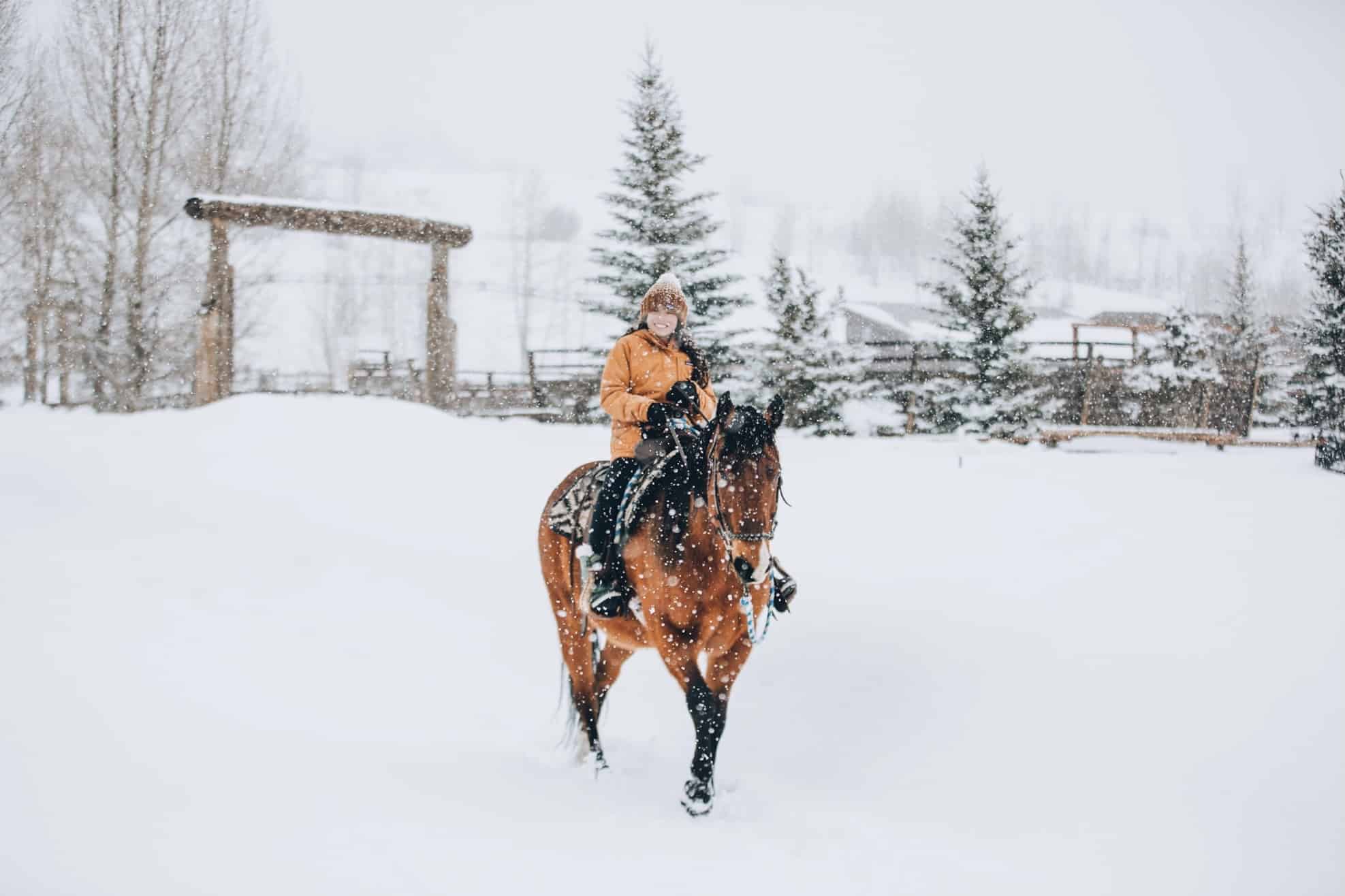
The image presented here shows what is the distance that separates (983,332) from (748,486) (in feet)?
56.9

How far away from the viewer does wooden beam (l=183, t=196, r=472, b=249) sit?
13172 mm

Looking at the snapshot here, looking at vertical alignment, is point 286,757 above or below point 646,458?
below

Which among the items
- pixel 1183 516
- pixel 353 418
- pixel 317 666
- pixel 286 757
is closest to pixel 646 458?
pixel 286 757

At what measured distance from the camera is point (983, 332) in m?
19.4

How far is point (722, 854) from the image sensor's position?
3996mm

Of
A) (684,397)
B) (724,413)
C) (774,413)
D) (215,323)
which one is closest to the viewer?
(774,413)

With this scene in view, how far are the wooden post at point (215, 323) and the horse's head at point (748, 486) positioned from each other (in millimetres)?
12496

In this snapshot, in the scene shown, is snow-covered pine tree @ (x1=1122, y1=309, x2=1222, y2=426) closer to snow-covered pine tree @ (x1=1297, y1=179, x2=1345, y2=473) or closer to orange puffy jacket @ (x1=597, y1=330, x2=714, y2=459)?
snow-covered pine tree @ (x1=1297, y1=179, x2=1345, y2=473)

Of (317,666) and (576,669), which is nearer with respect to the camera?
(576,669)

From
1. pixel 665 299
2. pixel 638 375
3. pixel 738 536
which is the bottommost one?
pixel 738 536

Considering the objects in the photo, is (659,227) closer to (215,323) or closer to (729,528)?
(215,323)

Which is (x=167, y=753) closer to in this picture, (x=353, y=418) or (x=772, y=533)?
(x=772, y=533)

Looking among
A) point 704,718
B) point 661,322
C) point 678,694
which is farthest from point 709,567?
point 678,694

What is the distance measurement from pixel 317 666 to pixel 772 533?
4.41 metres
